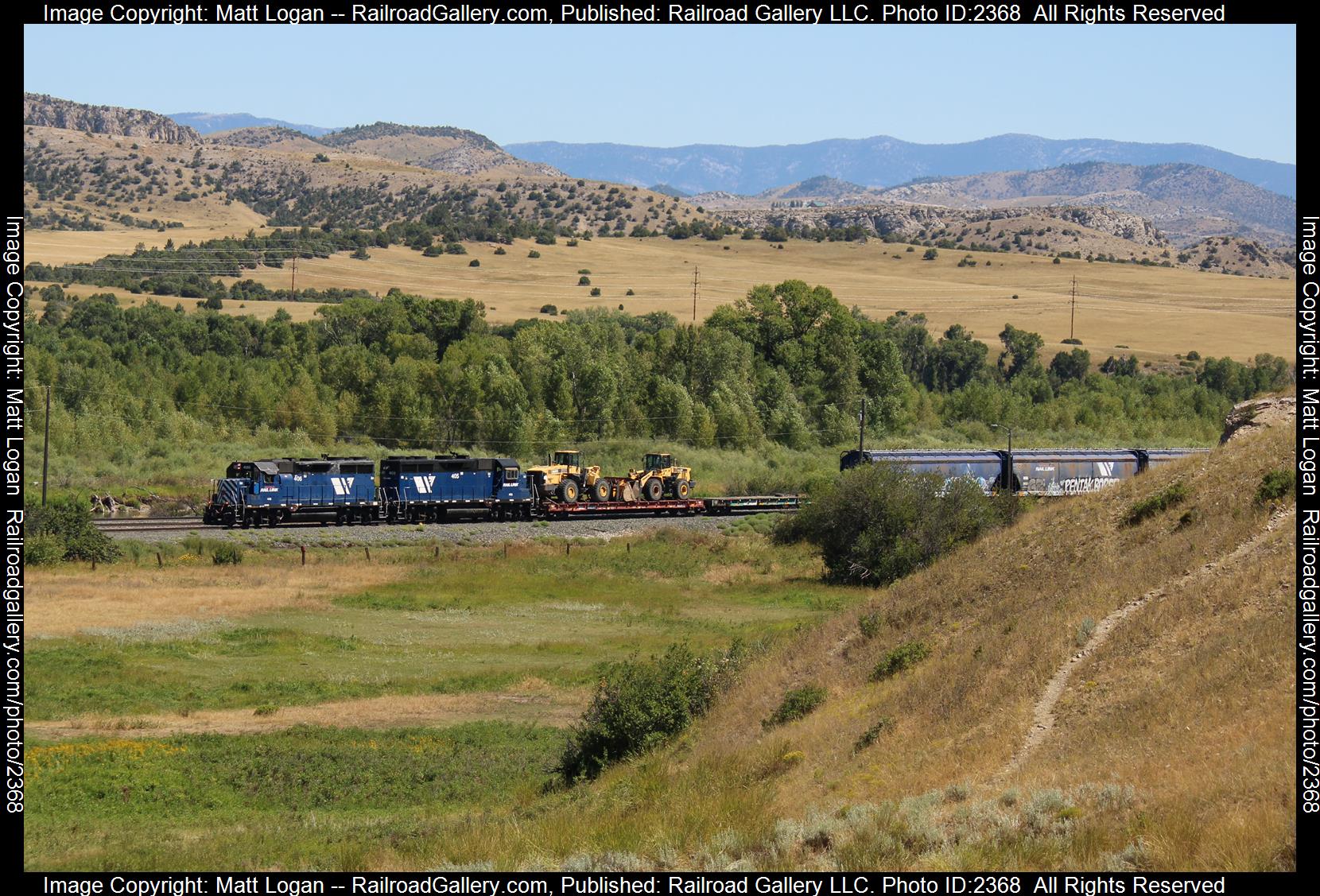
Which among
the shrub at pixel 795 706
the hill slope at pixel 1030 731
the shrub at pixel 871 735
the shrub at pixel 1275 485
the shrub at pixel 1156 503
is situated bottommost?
the shrub at pixel 795 706

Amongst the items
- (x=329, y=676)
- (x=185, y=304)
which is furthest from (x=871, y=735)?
(x=185, y=304)

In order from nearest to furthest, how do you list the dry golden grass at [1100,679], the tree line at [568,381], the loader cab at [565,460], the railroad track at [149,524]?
the dry golden grass at [1100,679], the railroad track at [149,524], the loader cab at [565,460], the tree line at [568,381]

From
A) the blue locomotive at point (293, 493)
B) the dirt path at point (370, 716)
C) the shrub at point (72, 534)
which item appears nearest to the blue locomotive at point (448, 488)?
the blue locomotive at point (293, 493)

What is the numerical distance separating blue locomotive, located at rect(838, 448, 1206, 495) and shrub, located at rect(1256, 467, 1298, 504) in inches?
1745

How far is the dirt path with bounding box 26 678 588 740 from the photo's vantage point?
101ft

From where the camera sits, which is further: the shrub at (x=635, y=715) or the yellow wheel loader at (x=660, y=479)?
the yellow wheel loader at (x=660, y=479)

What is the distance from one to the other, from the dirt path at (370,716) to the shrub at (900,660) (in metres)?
9.09

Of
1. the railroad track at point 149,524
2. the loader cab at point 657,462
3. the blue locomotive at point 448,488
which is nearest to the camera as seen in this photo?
the railroad track at point 149,524

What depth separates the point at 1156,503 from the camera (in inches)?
1198

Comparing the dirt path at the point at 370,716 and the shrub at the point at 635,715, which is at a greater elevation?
the shrub at the point at 635,715

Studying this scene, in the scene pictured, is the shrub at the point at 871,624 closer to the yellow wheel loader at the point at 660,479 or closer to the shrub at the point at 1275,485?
the shrub at the point at 1275,485

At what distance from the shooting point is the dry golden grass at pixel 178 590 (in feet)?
148

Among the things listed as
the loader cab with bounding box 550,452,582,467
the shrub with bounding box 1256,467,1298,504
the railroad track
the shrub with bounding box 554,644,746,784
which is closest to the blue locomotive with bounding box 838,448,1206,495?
the loader cab with bounding box 550,452,582,467
